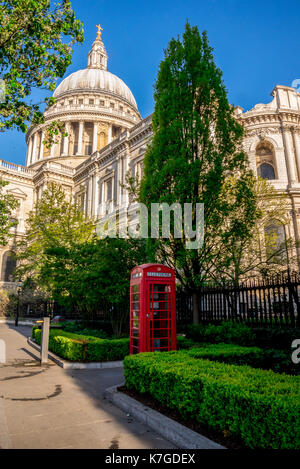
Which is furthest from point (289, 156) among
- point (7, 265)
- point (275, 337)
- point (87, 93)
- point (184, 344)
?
point (87, 93)

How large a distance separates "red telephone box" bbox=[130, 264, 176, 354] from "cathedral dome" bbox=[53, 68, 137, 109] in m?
62.3

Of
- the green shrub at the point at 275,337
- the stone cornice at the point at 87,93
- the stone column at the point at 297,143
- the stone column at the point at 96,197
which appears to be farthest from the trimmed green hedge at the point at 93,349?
the stone cornice at the point at 87,93

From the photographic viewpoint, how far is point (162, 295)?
8391 mm

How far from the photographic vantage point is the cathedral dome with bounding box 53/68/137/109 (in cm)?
6344

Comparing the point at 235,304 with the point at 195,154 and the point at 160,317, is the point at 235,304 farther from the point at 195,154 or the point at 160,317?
the point at 195,154

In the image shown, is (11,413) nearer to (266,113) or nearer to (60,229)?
(60,229)

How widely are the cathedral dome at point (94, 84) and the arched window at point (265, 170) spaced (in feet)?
142

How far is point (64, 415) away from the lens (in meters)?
5.07

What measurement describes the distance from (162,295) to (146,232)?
11.5ft

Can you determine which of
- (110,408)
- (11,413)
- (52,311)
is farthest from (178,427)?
(52,311)

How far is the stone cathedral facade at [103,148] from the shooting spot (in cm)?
3014

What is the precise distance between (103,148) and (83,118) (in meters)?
19.0

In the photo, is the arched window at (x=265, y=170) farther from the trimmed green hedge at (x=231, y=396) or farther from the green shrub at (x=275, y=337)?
the trimmed green hedge at (x=231, y=396)

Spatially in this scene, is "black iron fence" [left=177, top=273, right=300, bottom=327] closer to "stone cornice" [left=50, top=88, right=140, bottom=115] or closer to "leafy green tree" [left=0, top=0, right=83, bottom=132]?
"leafy green tree" [left=0, top=0, right=83, bottom=132]
